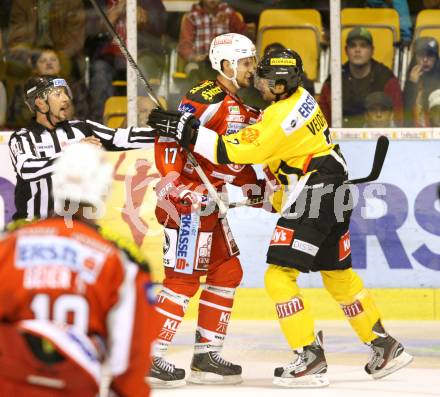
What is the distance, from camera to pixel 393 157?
698 centimetres

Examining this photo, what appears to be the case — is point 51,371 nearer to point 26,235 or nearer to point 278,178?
point 26,235

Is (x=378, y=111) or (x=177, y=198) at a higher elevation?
(x=378, y=111)

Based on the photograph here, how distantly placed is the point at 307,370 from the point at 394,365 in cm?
41

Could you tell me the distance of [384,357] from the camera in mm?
5395

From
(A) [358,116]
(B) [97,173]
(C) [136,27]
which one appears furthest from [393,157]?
(B) [97,173]

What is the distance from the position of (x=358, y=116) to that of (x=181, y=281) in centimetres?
223

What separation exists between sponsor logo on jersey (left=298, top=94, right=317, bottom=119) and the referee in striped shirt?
0.71 m

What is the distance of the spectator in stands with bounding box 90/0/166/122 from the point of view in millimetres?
7391

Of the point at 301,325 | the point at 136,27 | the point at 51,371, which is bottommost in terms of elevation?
the point at 301,325

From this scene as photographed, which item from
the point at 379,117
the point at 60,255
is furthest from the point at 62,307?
the point at 379,117

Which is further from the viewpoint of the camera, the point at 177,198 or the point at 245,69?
the point at 245,69

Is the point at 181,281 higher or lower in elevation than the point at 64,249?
lower

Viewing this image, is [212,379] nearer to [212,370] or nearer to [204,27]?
[212,370]

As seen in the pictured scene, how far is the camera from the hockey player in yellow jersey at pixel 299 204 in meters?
5.19
